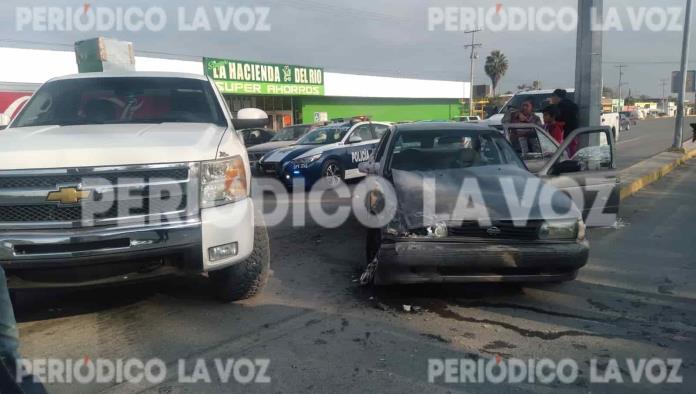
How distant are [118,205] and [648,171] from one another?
12.1 m

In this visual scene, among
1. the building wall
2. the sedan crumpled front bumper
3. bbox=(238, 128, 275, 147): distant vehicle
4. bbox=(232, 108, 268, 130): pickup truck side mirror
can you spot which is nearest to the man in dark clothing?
the sedan crumpled front bumper

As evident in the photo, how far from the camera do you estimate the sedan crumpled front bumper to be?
13.3 feet

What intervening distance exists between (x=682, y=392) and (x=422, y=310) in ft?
6.04

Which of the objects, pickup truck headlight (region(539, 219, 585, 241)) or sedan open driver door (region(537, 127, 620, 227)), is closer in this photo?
pickup truck headlight (region(539, 219, 585, 241))

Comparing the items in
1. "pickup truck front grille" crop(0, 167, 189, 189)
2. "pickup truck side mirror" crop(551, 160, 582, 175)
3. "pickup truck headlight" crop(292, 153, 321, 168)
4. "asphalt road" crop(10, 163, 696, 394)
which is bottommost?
"asphalt road" crop(10, 163, 696, 394)

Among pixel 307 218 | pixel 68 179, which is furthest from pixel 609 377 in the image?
pixel 307 218

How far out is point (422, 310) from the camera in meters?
4.27

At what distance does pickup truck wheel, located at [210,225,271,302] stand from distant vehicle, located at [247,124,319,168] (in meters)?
7.99

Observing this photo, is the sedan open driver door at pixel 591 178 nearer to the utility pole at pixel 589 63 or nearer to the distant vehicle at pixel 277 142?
the utility pole at pixel 589 63

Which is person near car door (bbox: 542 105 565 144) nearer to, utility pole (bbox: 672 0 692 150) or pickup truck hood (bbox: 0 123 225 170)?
pickup truck hood (bbox: 0 123 225 170)

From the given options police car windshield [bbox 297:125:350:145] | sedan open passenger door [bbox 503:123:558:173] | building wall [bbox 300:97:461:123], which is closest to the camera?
sedan open passenger door [bbox 503:123:558:173]

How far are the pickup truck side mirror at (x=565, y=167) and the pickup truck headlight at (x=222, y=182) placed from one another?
361 cm

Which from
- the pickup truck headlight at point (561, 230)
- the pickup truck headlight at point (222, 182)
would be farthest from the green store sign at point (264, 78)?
the pickup truck headlight at point (561, 230)

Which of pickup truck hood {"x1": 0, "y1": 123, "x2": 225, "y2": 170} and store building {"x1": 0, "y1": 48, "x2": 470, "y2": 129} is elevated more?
store building {"x1": 0, "y1": 48, "x2": 470, "y2": 129}
